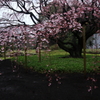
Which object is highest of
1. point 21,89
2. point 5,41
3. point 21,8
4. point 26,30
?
point 21,8

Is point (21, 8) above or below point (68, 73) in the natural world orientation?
above

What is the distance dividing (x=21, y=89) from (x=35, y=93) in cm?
58

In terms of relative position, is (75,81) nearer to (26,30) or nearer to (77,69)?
(77,69)

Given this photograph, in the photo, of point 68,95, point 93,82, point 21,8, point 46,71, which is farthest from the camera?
point 21,8

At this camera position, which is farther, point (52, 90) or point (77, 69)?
point (77, 69)

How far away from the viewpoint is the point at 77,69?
208 inches

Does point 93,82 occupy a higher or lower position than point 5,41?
lower

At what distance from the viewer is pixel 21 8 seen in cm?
929

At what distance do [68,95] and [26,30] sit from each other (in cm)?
341

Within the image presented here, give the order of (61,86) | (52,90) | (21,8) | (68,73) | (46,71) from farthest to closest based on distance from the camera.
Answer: (21,8) → (46,71) → (68,73) → (61,86) → (52,90)

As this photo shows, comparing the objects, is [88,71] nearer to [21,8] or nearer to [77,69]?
[77,69]

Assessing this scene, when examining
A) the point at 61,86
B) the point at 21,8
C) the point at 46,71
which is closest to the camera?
the point at 61,86

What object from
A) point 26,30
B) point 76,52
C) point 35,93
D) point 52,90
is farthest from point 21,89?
point 76,52

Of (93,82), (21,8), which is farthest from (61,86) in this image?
(21,8)
